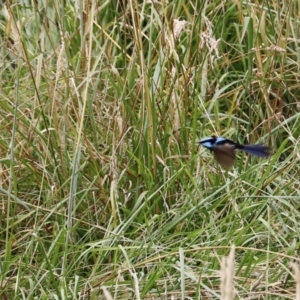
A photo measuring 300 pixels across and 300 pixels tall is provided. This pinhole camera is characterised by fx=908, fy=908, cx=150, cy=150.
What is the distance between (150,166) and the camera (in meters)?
2.67

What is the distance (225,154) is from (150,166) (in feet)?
2.42

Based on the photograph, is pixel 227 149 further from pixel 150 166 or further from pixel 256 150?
pixel 150 166

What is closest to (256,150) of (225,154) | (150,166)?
(225,154)

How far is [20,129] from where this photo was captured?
281 centimetres

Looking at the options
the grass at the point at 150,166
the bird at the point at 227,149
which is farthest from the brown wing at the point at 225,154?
the grass at the point at 150,166

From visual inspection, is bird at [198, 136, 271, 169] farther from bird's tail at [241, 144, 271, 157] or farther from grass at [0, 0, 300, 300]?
grass at [0, 0, 300, 300]

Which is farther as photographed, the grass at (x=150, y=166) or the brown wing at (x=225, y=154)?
the grass at (x=150, y=166)

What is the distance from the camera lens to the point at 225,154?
195cm

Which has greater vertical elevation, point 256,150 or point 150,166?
point 256,150

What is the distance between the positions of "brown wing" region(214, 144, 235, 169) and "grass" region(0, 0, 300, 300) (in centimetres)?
30

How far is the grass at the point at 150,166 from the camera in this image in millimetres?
2314

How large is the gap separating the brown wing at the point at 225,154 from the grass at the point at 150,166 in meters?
0.30

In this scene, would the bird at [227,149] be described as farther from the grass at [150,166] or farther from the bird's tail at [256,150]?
the grass at [150,166]

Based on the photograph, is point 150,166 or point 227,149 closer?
point 227,149
